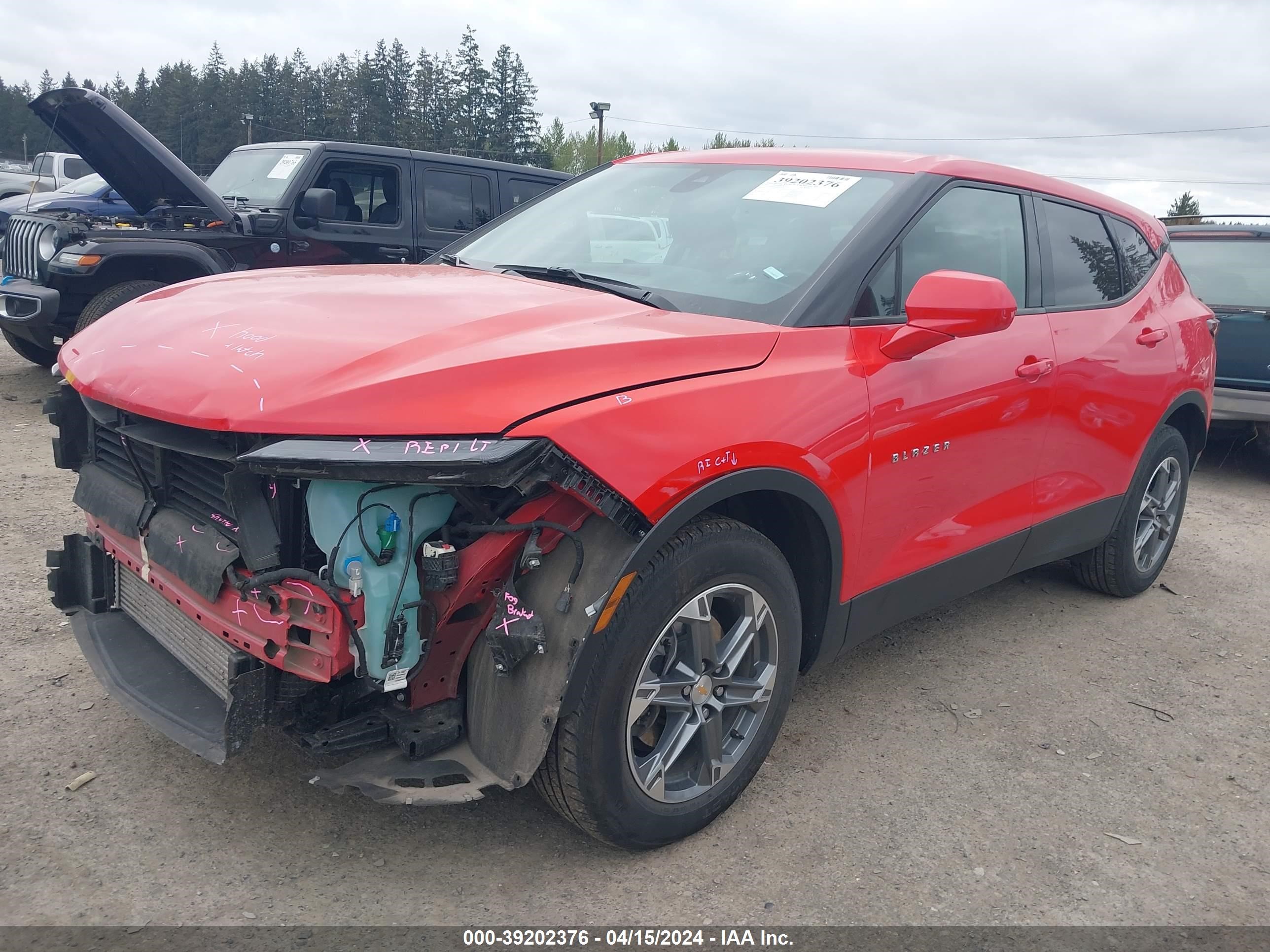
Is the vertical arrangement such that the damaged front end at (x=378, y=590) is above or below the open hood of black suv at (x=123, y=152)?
below

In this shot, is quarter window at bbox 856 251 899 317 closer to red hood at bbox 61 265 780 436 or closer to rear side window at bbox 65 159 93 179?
red hood at bbox 61 265 780 436

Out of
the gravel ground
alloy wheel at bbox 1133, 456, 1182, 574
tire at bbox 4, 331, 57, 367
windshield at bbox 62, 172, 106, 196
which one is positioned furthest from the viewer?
windshield at bbox 62, 172, 106, 196

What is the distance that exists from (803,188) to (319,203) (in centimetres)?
510

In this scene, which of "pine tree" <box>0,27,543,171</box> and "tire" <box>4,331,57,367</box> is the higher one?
"pine tree" <box>0,27,543,171</box>

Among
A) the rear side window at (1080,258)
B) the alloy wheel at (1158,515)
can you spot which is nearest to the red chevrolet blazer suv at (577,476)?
the rear side window at (1080,258)

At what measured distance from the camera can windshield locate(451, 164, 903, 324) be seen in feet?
9.56

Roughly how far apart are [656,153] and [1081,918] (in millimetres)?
2992

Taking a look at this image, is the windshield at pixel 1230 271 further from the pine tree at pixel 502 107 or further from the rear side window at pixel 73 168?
the pine tree at pixel 502 107

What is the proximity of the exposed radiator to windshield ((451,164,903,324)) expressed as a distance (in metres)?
1.52

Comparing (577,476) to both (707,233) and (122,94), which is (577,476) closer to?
(707,233)

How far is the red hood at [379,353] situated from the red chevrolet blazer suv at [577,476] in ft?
0.04

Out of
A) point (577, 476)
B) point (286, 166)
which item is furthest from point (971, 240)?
point (286, 166)

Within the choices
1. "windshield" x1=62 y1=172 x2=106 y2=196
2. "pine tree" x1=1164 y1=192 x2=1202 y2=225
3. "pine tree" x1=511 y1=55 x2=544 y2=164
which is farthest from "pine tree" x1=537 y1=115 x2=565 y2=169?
"windshield" x1=62 y1=172 x2=106 y2=196

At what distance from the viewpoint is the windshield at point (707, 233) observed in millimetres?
2914
